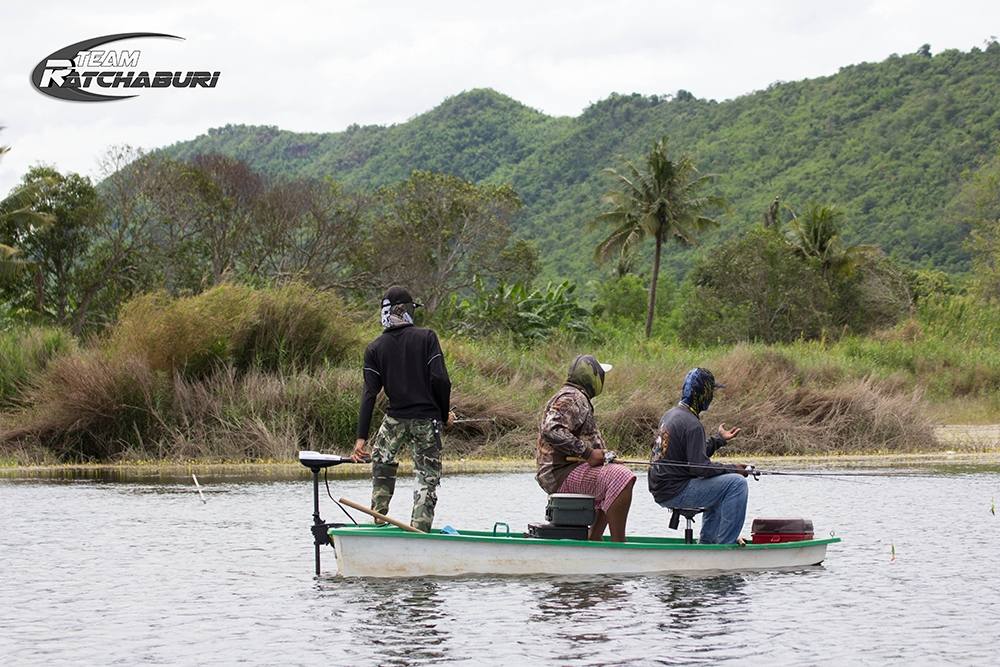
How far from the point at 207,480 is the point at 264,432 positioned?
107 inches

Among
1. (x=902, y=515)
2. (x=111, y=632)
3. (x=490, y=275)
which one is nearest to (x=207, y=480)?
(x=902, y=515)

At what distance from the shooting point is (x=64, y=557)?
14.7m

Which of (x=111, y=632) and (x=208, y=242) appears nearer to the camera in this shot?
(x=111, y=632)

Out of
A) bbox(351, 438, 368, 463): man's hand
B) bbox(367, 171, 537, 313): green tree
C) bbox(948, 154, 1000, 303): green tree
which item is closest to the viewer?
bbox(351, 438, 368, 463): man's hand

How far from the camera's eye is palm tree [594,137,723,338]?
60.9 m

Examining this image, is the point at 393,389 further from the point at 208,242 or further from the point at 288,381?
the point at 208,242

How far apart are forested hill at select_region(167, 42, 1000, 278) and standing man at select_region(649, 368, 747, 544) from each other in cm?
5932

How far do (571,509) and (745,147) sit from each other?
80804 mm

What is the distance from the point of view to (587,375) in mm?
12727

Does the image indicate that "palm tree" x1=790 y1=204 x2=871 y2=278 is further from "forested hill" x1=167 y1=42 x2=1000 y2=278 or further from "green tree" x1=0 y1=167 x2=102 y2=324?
"green tree" x1=0 y1=167 x2=102 y2=324

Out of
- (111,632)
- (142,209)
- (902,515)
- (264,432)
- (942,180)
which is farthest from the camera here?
(942,180)

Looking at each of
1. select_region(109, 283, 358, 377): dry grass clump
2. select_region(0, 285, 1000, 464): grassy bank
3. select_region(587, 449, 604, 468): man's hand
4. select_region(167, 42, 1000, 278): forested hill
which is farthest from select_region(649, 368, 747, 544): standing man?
select_region(167, 42, 1000, 278): forested hill

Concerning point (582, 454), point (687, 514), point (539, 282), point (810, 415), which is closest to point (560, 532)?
point (582, 454)

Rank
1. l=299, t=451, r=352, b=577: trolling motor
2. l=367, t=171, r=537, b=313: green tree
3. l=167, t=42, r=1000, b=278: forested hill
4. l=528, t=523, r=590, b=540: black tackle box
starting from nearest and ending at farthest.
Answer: l=299, t=451, r=352, b=577: trolling motor, l=528, t=523, r=590, b=540: black tackle box, l=367, t=171, r=537, b=313: green tree, l=167, t=42, r=1000, b=278: forested hill
